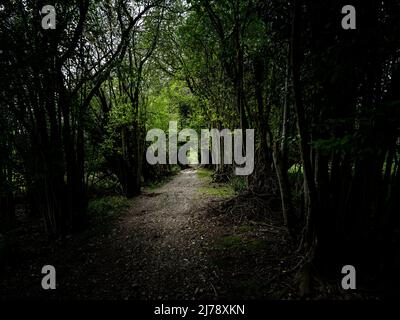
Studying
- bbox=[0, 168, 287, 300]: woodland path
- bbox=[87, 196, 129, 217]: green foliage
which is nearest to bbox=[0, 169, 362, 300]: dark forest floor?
bbox=[0, 168, 287, 300]: woodland path

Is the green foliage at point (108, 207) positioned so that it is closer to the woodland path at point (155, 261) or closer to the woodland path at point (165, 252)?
the woodland path at point (165, 252)

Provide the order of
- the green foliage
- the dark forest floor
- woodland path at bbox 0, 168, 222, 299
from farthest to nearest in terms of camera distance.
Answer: the green foliage
woodland path at bbox 0, 168, 222, 299
the dark forest floor

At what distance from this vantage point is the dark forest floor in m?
3.98

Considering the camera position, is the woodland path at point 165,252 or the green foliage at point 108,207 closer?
the woodland path at point 165,252

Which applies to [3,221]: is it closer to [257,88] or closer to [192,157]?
[257,88]

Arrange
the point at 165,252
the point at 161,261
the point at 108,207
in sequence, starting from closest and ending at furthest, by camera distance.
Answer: the point at 161,261 → the point at 165,252 → the point at 108,207

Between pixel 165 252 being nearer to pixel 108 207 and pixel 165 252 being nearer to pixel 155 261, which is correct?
pixel 155 261

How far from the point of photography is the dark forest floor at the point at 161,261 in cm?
398

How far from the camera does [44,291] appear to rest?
4230 mm

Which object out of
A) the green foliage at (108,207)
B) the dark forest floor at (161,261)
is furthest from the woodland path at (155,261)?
the green foliage at (108,207)

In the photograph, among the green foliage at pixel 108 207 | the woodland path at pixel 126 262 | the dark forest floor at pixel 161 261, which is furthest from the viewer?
the green foliage at pixel 108 207

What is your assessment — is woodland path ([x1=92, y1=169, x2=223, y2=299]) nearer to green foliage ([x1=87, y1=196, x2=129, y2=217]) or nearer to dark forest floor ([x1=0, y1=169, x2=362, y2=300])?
dark forest floor ([x1=0, y1=169, x2=362, y2=300])

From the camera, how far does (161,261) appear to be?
5.01 m

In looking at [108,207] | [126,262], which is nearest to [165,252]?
[126,262]
